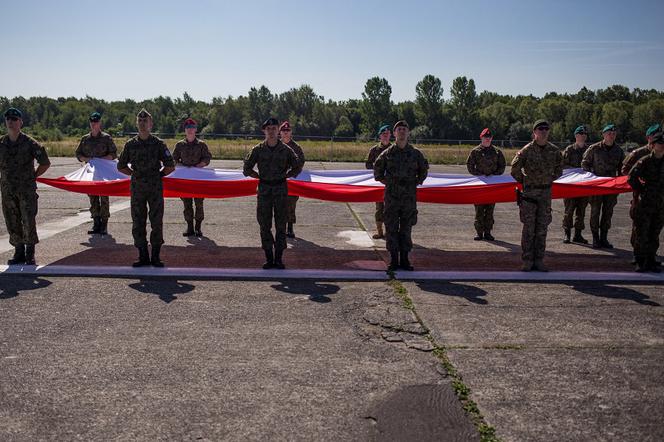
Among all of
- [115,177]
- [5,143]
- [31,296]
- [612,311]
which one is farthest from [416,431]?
[115,177]

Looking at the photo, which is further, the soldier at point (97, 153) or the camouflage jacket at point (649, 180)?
the soldier at point (97, 153)

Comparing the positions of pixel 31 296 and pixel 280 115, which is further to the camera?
pixel 280 115

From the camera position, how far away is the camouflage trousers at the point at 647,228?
788 centimetres

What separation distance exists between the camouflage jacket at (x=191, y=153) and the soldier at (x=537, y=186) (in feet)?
18.4

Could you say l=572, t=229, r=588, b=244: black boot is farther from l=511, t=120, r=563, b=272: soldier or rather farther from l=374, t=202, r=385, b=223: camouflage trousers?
l=374, t=202, r=385, b=223: camouflage trousers

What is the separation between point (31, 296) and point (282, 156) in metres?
3.55

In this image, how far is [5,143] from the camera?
791 centimetres

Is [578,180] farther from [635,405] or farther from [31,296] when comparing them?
[31,296]

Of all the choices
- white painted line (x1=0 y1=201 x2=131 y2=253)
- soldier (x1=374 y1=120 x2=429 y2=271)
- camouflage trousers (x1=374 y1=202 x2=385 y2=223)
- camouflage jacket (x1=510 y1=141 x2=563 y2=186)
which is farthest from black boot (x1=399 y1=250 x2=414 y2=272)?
white painted line (x1=0 y1=201 x2=131 y2=253)

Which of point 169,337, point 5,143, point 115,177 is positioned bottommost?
point 169,337

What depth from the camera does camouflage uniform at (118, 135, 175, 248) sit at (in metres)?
7.93

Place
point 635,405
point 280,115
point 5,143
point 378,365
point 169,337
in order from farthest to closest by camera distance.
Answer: point 280,115 → point 5,143 → point 169,337 → point 378,365 → point 635,405

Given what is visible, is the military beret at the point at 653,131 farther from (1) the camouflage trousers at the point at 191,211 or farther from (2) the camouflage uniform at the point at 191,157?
(1) the camouflage trousers at the point at 191,211

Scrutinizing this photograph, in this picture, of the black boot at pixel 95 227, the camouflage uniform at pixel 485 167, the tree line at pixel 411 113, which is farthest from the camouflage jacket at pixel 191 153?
the tree line at pixel 411 113
